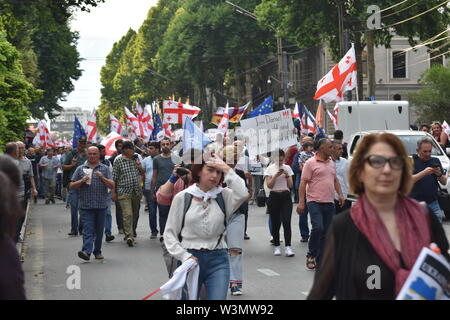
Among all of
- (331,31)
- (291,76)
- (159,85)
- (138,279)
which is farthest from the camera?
(159,85)

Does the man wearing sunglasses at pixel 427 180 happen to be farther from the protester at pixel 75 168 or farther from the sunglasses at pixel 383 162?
the protester at pixel 75 168

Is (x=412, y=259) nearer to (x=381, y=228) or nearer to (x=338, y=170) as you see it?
(x=381, y=228)

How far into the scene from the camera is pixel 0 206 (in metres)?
3.97

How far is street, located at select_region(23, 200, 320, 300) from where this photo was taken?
10.5 metres

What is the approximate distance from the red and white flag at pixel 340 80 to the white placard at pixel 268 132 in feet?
11.2

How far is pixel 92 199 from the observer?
43.9 feet

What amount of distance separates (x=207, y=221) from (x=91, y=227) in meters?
6.72

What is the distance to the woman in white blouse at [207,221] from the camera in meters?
6.72

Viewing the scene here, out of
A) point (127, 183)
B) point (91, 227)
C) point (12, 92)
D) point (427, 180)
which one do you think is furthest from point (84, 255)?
point (12, 92)

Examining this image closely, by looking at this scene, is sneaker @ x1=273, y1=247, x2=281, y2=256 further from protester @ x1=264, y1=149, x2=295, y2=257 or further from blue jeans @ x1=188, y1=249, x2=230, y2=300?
blue jeans @ x1=188, y1=249, x2=230, y2=300

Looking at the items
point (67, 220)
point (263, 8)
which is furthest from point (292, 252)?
Answer: point (263, 8)

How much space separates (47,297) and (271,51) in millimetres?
55061

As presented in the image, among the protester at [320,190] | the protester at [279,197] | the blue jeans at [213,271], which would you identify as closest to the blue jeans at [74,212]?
the protester at [279,197]

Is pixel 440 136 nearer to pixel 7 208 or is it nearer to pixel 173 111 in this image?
pixel 173 111
